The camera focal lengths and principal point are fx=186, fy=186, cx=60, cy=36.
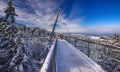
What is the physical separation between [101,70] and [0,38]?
1076 inches

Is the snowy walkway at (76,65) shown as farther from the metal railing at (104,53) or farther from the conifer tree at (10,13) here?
the conifer tree at (10,13)

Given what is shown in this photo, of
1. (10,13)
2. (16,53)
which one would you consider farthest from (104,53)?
(10,13)

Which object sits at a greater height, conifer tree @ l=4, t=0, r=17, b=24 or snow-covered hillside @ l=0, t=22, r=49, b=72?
conifer tree @ l=4, t=0, r=17, b=24

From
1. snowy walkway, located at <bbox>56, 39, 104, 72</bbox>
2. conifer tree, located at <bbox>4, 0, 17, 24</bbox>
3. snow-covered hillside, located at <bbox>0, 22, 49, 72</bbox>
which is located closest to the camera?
snowy walkway, located at <bbox>56, 39, 104, 72</bbox>

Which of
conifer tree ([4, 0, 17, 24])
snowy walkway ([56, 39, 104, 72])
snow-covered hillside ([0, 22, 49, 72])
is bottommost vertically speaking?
snow-covered hillside ([0, 22, 49, 72])

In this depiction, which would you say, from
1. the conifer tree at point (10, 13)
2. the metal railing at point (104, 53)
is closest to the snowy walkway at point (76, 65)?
the metal railing at point (104, 53)

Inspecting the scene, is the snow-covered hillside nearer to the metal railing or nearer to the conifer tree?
the conifer tree

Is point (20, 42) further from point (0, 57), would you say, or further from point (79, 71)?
point (79, 71)

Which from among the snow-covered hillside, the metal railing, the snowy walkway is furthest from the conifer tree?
the metal railing

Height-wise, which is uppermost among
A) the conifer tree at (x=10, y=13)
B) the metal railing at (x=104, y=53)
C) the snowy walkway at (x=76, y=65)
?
the conifer tree at (x=10, y=13)

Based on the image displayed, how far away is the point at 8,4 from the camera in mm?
33062

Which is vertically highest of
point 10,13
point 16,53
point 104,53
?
point 10,13

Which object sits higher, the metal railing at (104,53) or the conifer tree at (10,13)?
the conifer tree at (10,13)

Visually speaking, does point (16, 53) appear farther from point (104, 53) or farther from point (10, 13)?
point (104, 53)
